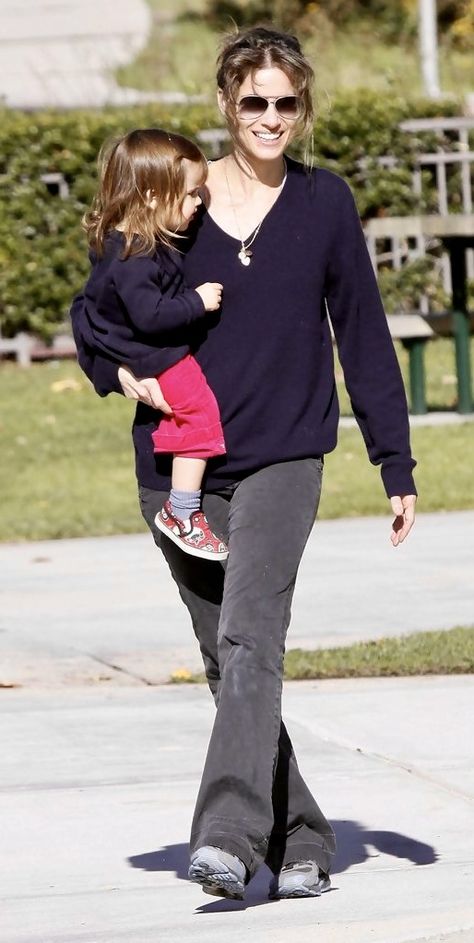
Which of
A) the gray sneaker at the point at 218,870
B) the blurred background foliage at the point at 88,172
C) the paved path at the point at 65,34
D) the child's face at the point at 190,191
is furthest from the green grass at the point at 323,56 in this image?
the gray sneaker at the point at 218,870

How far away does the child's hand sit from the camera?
4.05m

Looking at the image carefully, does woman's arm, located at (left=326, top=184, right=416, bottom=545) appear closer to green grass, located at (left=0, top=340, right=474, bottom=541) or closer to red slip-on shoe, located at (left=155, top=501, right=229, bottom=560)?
red slip-on shoe, located at (left=155, top=501, right=229, bottom=560)

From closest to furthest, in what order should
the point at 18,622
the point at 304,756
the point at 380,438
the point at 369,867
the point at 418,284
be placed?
the point at 380,438 < the point at 369,867 < the point at 304,756 < the point at 18,622 < the point at 418,284

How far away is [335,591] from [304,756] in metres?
2.52

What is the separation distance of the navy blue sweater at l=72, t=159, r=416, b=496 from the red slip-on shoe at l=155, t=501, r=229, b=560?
0.10 metres

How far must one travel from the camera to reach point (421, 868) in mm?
Answer: 4555

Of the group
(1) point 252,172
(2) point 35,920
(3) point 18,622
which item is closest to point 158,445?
(1) point 252,172

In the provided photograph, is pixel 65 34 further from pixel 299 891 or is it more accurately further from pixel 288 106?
pixel 299 891

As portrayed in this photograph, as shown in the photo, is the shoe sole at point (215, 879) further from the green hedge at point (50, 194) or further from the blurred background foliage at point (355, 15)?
the blurred background foliage at point (355, 15)

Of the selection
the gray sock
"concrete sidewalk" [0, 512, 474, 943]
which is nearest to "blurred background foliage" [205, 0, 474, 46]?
"concrete sidewalk" [0, 512, 474, 943]

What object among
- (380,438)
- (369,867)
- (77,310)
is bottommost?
(369,867)

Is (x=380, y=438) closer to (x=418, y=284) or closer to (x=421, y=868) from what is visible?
(x=421, y=868)

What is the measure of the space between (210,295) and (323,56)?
77.4 ft

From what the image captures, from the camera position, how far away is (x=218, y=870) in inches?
152
